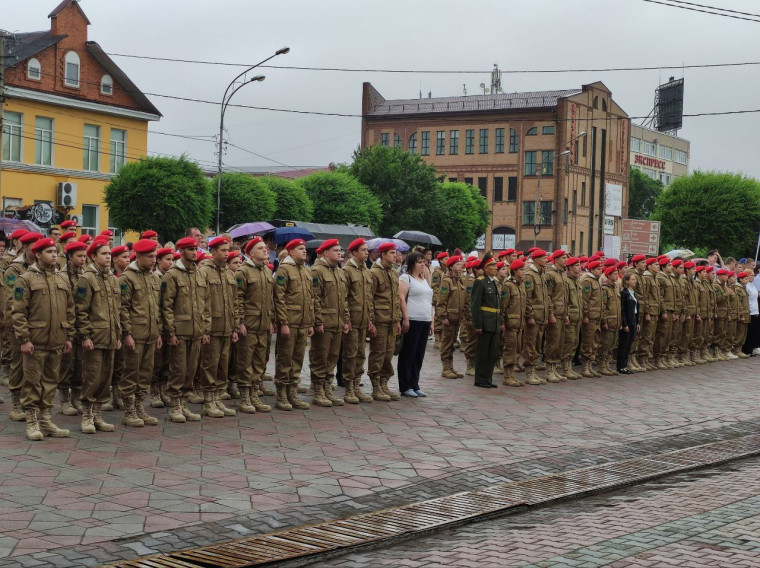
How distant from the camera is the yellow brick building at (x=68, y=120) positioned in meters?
43.3

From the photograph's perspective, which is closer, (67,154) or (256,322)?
(256,322)

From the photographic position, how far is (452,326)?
16188 mm

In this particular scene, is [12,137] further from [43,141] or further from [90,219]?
[90,219]

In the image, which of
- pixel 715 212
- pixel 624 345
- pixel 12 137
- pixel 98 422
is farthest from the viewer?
pixel 715 212

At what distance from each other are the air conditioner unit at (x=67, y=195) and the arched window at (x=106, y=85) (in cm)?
483

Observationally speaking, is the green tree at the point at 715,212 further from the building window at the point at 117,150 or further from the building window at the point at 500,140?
the building window at the point at 117,150

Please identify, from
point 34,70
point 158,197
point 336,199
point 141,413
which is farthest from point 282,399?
point 336,199

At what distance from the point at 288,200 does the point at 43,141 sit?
528 inches

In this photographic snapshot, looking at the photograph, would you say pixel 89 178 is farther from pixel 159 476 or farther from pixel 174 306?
pixel 159 476

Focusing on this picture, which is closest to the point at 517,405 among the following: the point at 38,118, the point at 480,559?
the point at 480,559

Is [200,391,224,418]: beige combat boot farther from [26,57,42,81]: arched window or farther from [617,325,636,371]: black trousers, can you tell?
[26,57,42,81]: arched window

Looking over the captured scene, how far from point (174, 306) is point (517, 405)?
453cm

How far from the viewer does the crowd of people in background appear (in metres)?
9.93

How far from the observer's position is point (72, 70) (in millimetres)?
46094
